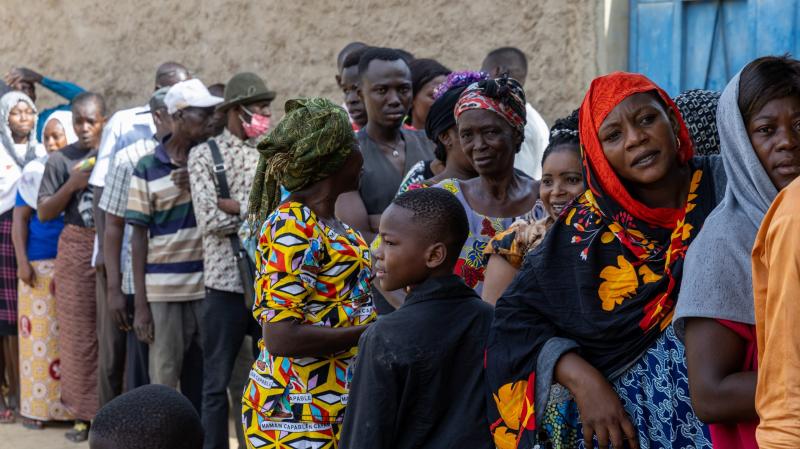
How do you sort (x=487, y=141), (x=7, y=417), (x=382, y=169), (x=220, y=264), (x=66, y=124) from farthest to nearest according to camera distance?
1. (x=66, y=124)
2. (x=7, y=417)
3. (x=220, y=264)
4. (x=382, y=169)
5. (x=487, y=141)

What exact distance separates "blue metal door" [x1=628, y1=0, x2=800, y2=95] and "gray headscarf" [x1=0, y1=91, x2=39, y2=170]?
4835mm

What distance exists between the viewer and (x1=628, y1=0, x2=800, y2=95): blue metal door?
5.36 meters

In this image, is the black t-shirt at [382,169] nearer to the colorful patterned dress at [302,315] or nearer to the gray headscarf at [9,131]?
the colorful patterned dress at [302,315]

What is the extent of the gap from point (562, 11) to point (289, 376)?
153 inches

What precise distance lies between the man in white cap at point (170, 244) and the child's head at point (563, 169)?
2.89m

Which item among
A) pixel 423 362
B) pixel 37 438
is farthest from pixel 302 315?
pixel 37 438

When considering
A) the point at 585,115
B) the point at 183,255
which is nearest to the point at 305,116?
the point at 585,115

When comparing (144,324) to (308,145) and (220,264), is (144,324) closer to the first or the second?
(220,264)

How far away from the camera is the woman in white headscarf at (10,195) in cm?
729

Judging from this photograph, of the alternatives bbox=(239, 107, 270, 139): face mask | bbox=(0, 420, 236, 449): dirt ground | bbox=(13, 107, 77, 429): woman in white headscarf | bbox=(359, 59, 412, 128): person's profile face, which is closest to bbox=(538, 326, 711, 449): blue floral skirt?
bbox=(359, 59, 412, 128): person's profile face

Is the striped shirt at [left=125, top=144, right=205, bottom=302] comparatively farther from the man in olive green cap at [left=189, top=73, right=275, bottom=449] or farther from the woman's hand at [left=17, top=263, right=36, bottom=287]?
the woman's hand at [left=17, top=263, right=36, bottom=287]

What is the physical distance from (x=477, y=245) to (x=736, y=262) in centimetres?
152

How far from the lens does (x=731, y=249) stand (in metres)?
1.94

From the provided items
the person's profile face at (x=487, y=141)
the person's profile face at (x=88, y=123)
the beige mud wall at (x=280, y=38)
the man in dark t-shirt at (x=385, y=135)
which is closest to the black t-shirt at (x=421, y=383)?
the person's profile face at (x=487, y=141)
